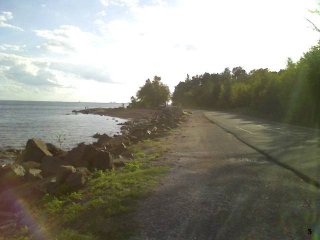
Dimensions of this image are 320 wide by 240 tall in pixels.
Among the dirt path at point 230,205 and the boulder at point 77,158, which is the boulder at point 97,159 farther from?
the dirt path at point 230,205

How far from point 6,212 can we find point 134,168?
15.2ft

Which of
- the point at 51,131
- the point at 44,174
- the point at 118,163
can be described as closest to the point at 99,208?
the point at 118,163

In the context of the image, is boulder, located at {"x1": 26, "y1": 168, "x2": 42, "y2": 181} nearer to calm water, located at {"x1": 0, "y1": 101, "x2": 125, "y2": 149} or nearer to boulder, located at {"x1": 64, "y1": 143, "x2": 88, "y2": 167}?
boulder, located at {"x1": 64, "y1": 143, "x2": 88, "y2": 167}

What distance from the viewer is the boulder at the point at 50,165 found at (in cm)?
1605

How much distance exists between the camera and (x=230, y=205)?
27.9ft

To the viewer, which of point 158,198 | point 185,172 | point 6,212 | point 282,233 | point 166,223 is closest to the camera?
point 282,233

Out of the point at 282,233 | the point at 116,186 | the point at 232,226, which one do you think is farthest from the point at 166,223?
the point at 116,186

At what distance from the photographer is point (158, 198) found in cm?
934

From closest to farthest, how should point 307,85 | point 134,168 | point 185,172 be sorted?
1. point 185,172
2. point 134,168
3. point 307,85

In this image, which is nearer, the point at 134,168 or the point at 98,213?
the point at 98,213

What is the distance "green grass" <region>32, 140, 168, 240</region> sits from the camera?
752cm

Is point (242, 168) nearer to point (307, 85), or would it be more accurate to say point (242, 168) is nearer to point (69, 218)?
point (69, 218)

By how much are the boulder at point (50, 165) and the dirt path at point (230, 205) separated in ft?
17.9

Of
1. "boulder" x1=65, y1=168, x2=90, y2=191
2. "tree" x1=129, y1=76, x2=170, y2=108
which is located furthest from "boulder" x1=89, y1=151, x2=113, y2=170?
"tree" x1=129, y1=76, x2=170, y2=108
